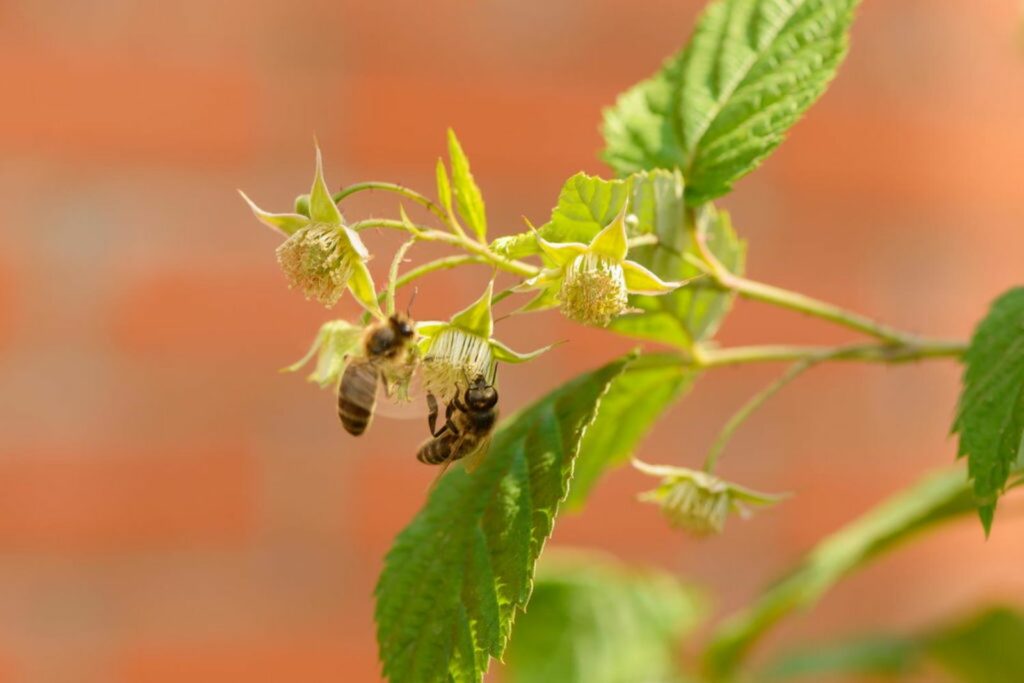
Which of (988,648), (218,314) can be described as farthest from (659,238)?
(218,314)

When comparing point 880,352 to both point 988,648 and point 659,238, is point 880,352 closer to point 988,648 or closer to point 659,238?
point 659,238

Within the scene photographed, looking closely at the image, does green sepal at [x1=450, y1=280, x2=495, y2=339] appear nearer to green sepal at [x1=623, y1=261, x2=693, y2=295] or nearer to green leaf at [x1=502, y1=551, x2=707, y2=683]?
green sepal at [x1=623, y1=261, x2=693, y2=295]

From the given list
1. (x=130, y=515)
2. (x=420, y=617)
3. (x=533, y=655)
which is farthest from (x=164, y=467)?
(x=420, y=617)

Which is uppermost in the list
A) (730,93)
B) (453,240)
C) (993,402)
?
(730,93)

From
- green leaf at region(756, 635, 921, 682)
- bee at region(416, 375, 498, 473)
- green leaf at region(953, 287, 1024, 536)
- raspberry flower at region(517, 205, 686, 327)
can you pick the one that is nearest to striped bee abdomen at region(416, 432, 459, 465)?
bee at region(416, 375, 498, 473)

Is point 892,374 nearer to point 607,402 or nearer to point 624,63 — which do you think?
point 624,63
